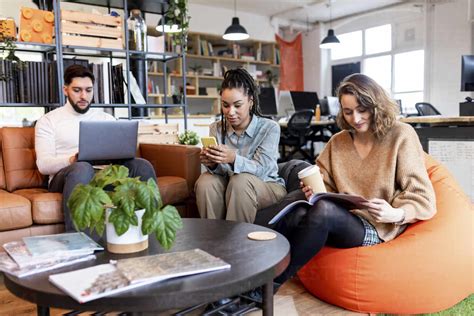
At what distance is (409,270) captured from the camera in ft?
5.23

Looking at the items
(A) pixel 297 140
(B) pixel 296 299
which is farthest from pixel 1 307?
(A) pixel 297 140

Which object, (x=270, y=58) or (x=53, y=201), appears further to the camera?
(x=270, y=58)

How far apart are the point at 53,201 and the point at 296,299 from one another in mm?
1294

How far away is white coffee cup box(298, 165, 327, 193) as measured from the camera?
5.14ft

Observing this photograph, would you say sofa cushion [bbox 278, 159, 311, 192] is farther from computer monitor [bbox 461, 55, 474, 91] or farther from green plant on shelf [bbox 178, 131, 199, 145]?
computer monitor [bbox 461, 55, 474, 91]

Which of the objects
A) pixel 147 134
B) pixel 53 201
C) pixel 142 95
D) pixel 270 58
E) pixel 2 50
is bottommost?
pixel 53 201

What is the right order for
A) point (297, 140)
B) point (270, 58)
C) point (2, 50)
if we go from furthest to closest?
point (270, 58), point (297, 140), point (2, 50)

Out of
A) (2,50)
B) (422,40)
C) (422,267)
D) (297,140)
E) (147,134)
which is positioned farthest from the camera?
(422,40)

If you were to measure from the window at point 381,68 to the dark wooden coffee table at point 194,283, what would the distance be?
755 centimetres

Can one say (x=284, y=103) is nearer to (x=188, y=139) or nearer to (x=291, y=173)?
(x=188, y=139)

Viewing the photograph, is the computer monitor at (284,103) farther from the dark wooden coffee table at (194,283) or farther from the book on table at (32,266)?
the book on table at (32,266)

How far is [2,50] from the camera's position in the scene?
2.91m

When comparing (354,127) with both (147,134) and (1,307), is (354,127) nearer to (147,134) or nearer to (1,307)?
(1,307)

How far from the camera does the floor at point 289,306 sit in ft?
5.59
